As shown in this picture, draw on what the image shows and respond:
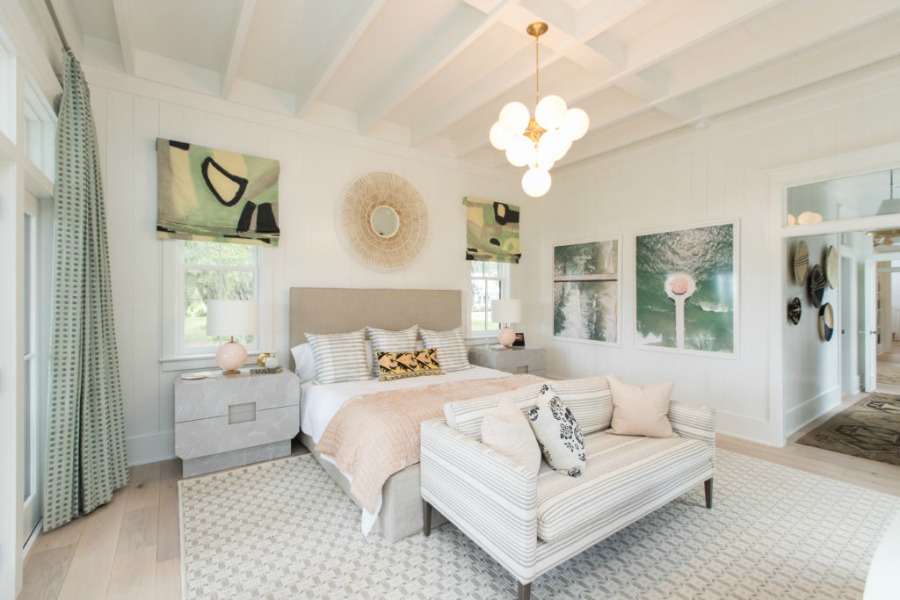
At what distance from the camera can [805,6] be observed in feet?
8.19

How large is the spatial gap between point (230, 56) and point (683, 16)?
10.00 feet

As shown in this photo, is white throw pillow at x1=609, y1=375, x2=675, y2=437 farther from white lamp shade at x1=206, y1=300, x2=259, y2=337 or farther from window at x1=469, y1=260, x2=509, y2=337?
white lamp shade at x1=206, y1=300, x2=259, y2=337

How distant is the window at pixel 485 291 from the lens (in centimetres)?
524

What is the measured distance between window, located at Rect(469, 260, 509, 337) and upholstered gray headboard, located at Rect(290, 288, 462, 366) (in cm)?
37

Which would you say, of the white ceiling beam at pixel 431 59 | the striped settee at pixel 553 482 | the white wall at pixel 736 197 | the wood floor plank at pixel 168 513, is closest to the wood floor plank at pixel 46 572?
the wood floor plank at pixel 168 513

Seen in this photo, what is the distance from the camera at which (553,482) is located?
1942 mm

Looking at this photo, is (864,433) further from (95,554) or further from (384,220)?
(95,554)

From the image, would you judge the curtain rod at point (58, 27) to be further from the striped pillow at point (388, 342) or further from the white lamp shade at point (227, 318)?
the striped pillow at point (388, 342)

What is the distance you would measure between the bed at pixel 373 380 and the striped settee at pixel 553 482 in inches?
5.6

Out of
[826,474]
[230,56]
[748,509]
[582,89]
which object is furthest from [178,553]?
[826,474]

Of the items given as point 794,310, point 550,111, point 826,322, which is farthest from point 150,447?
point 826,322

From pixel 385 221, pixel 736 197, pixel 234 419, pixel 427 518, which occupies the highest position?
pixel 736 197

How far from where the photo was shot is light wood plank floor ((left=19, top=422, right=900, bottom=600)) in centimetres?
183

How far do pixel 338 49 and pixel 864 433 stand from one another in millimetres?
5858
